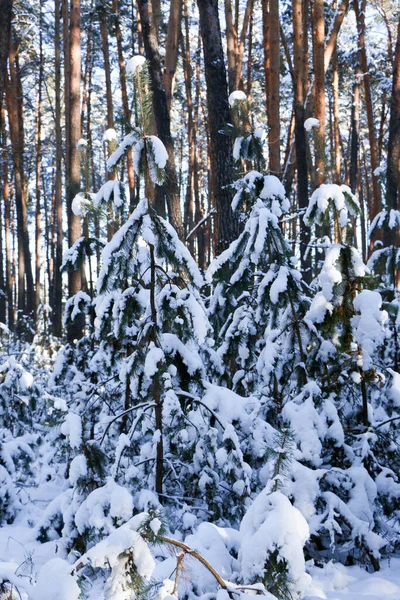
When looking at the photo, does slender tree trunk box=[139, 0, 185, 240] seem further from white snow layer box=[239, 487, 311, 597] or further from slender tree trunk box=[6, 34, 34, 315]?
slender tree trunk box=[6, 34, 34, 315]

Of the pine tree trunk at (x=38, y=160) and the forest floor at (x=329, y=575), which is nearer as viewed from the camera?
the forest floor at (x=329, y=575)

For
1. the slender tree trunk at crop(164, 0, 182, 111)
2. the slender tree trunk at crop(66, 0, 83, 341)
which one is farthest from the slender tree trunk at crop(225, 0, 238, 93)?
the slender tree trunk at crop(66, 0, 83, 341)

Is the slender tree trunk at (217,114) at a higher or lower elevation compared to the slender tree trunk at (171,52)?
lower

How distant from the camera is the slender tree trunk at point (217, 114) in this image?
6.18 metres

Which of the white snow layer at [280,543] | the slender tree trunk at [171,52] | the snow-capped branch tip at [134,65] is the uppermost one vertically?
the slender tree trunk at [171,52]

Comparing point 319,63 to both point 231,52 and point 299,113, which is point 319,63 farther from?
point 231,52

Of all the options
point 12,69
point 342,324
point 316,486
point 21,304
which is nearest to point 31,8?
point 12,69

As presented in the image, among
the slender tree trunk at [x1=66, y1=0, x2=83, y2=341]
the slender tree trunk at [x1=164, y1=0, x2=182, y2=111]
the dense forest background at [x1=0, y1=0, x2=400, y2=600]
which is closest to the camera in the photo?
the dense forest background at [x1=0, y1=0, x2=400, y2=600]

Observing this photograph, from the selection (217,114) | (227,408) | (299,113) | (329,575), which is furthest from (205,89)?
(329,575)

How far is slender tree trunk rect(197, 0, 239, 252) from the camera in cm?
618

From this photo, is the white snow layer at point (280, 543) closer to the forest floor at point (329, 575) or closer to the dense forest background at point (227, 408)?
the dense forest background at point (227, 408)

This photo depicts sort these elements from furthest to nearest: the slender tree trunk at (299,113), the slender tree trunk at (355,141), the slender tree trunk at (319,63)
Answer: the slender tree trunk at (355,141) → the slender tree trunk at (299,113) → the slender tree trunk at (319,63)

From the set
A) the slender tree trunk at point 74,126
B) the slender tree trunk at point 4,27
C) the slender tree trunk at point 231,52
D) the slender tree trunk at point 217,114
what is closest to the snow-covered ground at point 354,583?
the slender tree trunk at point 217,114

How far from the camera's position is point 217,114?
21.2ft
